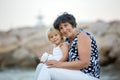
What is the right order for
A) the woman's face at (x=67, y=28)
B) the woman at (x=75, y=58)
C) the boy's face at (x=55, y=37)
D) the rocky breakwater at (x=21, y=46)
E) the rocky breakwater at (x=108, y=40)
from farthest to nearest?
the rocky breakwater at (x=21, y=46) → the rocky breakwater at (x=108, y=40) → the boy's face at (x=55, y=37) → the woman's face at (x=67, y=28) → the woman at (x=75, y=58)

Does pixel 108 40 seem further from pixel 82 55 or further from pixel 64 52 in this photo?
pixel 82 55

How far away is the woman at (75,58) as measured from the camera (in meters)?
2.16

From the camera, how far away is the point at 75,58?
7.40 feet

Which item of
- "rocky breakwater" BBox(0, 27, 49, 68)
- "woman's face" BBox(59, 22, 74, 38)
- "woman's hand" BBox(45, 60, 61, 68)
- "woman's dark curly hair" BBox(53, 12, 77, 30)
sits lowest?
"rocky breakwater" BBox(0, 27, 49, 68)

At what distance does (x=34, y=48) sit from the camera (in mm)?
11672

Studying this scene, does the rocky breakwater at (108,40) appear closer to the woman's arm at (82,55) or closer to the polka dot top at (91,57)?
the polka dot top at (91,57)

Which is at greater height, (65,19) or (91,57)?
(65,19)

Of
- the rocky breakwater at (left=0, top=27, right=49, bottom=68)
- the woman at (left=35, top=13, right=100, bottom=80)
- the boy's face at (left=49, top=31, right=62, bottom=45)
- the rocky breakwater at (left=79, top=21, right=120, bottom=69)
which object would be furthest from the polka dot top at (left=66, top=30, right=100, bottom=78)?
the rocky breakwater at (left=0, top=27, right=49, bottom=68)

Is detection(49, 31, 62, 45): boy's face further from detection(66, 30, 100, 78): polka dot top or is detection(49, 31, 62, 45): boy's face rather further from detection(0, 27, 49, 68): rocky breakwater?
detection(0, 27, 49, 68): rocky breakwater

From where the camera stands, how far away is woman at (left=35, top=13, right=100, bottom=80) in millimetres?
2164

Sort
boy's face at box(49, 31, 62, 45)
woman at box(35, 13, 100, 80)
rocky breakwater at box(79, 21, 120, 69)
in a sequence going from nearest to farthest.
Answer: woman at box(35, 13, 100, 80)
boy's face at box(49, 31, 62, 45)
rocky breakwater at box(79, 21, 120, 69)

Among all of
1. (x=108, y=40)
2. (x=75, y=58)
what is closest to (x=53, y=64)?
(x=75, y=58)

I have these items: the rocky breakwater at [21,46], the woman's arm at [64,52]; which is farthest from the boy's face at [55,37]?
the rocky breakwater at [21,46]

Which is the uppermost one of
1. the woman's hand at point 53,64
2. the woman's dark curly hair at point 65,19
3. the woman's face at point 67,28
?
the woman's dark curly hair at point 65,19
